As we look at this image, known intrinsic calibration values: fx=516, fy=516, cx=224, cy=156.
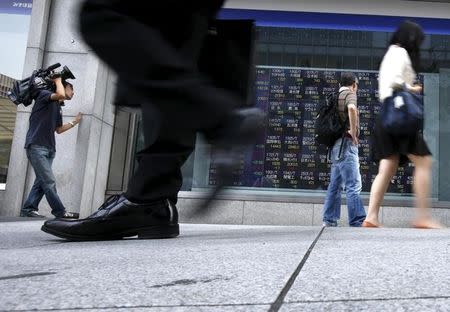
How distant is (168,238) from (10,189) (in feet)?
19.5

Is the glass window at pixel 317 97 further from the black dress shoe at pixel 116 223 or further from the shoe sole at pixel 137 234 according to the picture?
the black dress shoe at pixel 116 223

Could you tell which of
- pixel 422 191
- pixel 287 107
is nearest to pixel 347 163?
A: pixel 422 191

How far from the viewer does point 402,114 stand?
13.3 feet

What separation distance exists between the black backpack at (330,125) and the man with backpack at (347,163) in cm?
1

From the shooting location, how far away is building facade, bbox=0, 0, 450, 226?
791 centimetres

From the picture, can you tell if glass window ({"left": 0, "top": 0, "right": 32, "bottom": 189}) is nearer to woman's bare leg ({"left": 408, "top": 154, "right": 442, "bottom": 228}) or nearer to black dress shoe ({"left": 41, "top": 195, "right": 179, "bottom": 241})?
black dress shoe ({"left": 41, "top": 195, "right": 179, "bottom": 241})

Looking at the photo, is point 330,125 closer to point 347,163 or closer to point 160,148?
point 347,163

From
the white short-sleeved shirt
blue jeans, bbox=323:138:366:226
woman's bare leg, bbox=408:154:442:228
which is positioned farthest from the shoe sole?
blue jeans, bbox=323:138:366:226

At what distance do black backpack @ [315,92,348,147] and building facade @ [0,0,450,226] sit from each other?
2.16 meters

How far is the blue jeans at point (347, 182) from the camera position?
5.49 m

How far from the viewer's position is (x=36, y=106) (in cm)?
649

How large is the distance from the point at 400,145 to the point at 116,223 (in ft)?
8.59

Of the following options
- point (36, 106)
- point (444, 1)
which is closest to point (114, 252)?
point (36, 106)

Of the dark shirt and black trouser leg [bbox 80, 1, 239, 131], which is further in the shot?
the dark shirt
